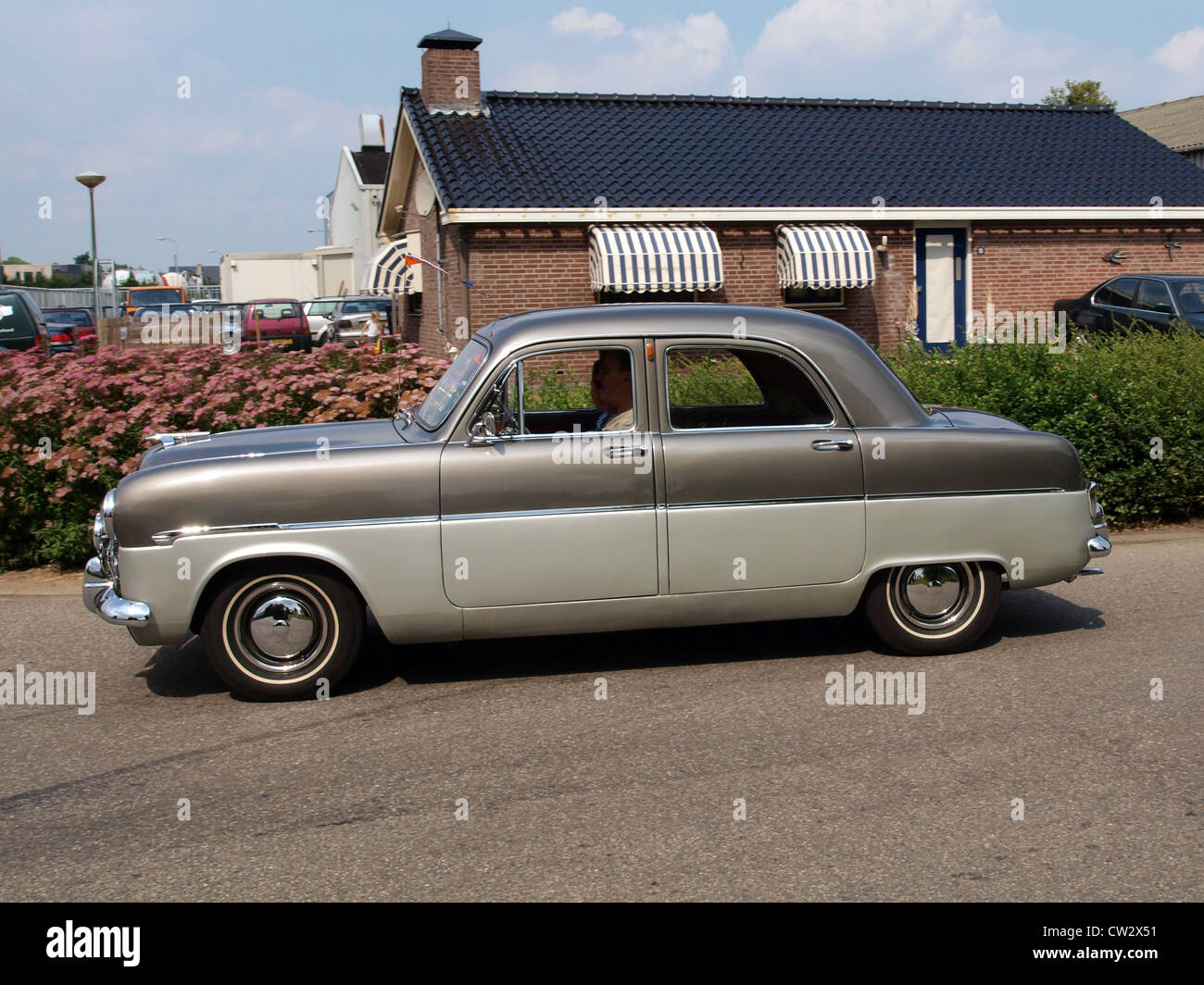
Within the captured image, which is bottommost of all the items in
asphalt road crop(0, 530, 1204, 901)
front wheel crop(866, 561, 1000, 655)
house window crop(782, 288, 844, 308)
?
asphalt road crop(0, 530, 1204, 901)

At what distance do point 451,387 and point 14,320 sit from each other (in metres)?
12.5

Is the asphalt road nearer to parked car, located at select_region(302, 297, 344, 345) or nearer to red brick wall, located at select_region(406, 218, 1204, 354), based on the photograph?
red brick wall, located at select_region(406, 218, 1204, 354)

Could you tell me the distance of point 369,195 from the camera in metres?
49.5

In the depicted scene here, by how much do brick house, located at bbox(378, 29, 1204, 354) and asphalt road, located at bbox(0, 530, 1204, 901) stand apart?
44.3 feet

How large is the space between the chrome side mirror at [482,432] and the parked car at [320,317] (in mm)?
29980

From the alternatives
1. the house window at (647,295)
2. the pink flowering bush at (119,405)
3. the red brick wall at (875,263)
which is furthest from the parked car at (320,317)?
the pink flowering bush at (119,405)

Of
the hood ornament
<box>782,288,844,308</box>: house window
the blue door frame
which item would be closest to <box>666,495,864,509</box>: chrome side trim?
the hood ornament

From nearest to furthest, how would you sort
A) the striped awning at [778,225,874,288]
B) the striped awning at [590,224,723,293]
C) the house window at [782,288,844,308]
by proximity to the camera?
the striped awning at [590,224,723,293], the striped awning at [778,225,874,288], the house window at [782,288,844,308]

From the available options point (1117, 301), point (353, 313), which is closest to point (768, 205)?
point (1117, 301)

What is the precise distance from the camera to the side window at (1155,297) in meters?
18.2

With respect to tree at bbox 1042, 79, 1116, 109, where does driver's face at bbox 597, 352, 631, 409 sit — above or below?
below

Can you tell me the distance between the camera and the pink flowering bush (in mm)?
8672

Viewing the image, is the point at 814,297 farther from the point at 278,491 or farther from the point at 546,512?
the point at 278,491
